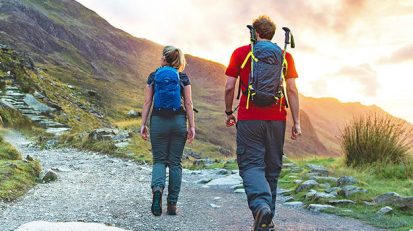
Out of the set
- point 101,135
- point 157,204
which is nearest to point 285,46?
point 157,204

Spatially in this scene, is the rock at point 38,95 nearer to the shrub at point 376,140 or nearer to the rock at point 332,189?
the shrub at point 376,140

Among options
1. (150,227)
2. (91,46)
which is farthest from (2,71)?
(91,46)

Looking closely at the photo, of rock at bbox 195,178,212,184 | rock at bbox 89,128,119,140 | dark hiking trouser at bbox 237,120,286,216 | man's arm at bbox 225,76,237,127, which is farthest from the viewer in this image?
rock at bbox 89,128,119,140

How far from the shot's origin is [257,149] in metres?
5.29

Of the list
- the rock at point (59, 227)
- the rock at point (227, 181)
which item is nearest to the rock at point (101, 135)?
the rock at point (227, 181)

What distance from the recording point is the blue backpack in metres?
6.72

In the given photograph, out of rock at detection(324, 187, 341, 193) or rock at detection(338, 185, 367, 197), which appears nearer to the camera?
rock at detection(338, 185, 367, 197)

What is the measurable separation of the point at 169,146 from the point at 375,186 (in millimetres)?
4541

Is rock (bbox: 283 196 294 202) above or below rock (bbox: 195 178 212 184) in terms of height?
above

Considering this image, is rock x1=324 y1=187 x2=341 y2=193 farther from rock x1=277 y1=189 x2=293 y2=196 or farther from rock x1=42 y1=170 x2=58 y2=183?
rock x1=42 y1=170 x2=58 y2=183

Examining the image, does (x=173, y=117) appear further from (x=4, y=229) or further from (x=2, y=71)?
(x=2, y=71)

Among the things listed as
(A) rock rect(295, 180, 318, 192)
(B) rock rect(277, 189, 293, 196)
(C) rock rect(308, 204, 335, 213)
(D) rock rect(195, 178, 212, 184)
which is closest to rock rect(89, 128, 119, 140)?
(D) rock rect(195, 178, 212, 184)

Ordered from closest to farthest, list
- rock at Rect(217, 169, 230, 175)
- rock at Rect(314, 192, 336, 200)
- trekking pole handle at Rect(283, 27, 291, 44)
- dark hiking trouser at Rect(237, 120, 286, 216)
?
1. dark hiking trouser at Rect(237, 120, 286, 216)
2. trekking pole handle at Rect(283, 27, 291, 44)
3. rock at Rect(314, 192, 336, 200)
4. rock at Rect(217, 169, 230, 175)

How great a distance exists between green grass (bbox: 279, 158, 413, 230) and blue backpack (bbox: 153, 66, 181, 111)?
305 cm
